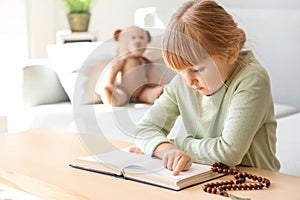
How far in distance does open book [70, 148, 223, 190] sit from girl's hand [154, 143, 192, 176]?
1cm

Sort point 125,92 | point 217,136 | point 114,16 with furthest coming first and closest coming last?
point 114,16 < point 125,92 < point 217,136

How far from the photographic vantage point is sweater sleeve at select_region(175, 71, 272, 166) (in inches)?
49.2

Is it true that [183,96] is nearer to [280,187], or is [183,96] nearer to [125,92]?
[280,187]

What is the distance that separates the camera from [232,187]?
44.2 inches

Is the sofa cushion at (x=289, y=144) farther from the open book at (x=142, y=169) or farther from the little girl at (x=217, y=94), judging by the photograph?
the open book at (x=142, y=169)

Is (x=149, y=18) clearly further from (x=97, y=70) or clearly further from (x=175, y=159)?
(x=175, y=159)

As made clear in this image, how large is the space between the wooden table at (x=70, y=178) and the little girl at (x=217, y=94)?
9cm

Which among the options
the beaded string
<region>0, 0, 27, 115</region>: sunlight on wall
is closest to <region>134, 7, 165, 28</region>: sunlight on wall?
<region>0, 0, 27, 115</region>: sunlight on wall

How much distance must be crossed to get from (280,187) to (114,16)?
9.01 feet

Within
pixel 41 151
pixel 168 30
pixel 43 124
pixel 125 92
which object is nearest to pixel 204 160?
pixel 168 30

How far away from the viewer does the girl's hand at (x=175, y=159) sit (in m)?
1.19

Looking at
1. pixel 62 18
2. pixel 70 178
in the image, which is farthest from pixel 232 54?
pixel 62 18

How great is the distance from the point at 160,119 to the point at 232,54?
28 centimetres

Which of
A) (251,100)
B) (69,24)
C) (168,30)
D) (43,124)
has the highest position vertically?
(168,30)
